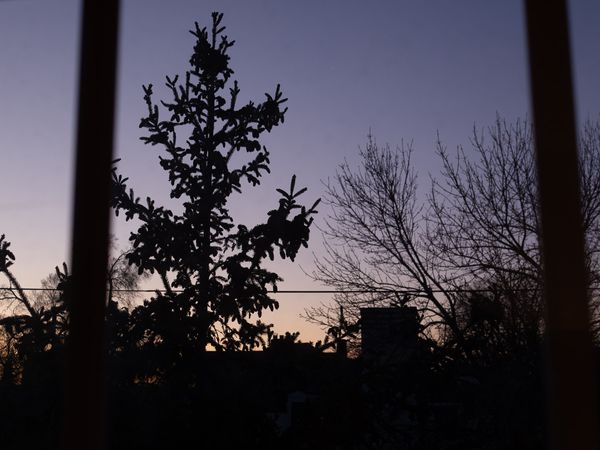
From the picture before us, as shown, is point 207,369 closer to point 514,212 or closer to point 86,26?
point 86,26

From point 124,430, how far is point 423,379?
6.64 feet

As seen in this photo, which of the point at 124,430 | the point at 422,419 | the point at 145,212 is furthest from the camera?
the point at 145,212

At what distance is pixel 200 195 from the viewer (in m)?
7.25

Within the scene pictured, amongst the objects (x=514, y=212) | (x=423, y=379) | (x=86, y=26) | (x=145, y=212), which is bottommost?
(x=423, y=379)

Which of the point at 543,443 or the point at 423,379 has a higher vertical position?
the point at 423,379

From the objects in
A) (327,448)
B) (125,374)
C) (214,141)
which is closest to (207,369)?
(125,374)

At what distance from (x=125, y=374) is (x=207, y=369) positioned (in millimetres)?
561

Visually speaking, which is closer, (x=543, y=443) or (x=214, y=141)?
(x=543, y=443)

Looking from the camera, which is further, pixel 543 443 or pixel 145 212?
pixel 145 212

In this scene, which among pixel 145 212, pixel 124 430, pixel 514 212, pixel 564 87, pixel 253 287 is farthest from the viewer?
pixel 514 212

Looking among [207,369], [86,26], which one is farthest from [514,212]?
[86,26]

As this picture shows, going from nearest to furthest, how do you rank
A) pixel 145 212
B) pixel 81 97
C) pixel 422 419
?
pixel 81 97, pixel 422 419, pixel 145 212

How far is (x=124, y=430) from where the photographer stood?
4.42m

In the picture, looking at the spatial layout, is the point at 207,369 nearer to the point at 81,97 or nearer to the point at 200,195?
the point at 200,195
